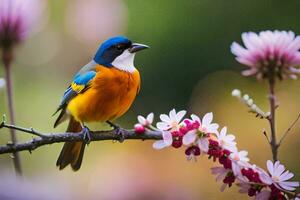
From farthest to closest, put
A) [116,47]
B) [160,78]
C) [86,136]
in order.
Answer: [160,78], [116,47], [86,136]

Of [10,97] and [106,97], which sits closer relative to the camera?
[10,97]

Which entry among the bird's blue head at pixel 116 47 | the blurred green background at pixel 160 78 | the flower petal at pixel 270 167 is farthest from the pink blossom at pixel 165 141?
the blurred green background at pixel 160 78

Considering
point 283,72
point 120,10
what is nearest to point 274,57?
point 283,72

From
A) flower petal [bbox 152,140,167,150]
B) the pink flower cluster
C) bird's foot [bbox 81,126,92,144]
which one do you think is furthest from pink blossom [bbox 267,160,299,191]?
bird's foot [bbox 81,126,92,144]

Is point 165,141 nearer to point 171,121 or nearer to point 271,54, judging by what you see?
point 171,121

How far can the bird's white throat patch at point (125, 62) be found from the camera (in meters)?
0.90

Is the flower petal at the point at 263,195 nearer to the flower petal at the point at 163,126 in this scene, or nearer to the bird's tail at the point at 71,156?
the flower petal at the point at 163,126

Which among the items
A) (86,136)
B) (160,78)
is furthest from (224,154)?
(160,78)

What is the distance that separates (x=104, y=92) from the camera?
928mm

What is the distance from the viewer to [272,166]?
25.6 inches

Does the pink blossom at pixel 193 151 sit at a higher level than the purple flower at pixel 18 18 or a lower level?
lower

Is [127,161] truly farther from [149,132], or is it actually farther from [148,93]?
[149,132]

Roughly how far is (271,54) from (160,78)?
5.05 ft

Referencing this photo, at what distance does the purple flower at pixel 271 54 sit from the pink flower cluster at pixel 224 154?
0.07 meters
